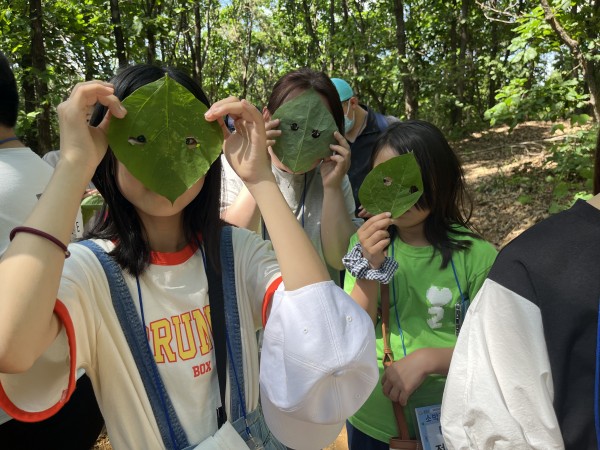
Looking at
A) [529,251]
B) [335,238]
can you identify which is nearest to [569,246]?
[529,251]

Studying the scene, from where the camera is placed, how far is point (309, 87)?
77.7 inches

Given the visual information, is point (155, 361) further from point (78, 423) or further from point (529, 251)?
point (529, 251)

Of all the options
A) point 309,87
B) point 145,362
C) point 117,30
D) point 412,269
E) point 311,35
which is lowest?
point 412,269

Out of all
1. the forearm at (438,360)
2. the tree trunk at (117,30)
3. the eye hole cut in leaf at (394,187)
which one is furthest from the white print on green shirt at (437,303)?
the tree trunk at (117,30)

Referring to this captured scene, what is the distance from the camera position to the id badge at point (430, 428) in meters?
1.52

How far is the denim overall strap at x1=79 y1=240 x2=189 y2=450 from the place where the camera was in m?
1.10

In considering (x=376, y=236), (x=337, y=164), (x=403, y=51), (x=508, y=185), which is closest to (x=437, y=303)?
(x=376, y=236)

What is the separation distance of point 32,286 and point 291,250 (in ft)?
1.68

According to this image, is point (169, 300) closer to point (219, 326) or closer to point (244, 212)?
point (219, 326)

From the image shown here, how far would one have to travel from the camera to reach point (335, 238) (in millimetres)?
1938

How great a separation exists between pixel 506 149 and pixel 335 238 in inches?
346

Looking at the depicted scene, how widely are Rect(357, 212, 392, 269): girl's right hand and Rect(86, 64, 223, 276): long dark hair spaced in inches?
17.5

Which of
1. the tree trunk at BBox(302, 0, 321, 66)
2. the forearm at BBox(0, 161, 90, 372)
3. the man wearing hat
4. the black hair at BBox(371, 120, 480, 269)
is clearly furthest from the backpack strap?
the tree trunk at BBox(302, 0, 321, 66)

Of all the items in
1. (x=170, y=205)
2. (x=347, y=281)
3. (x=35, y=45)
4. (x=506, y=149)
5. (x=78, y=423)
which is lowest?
(x=506, y=149)
